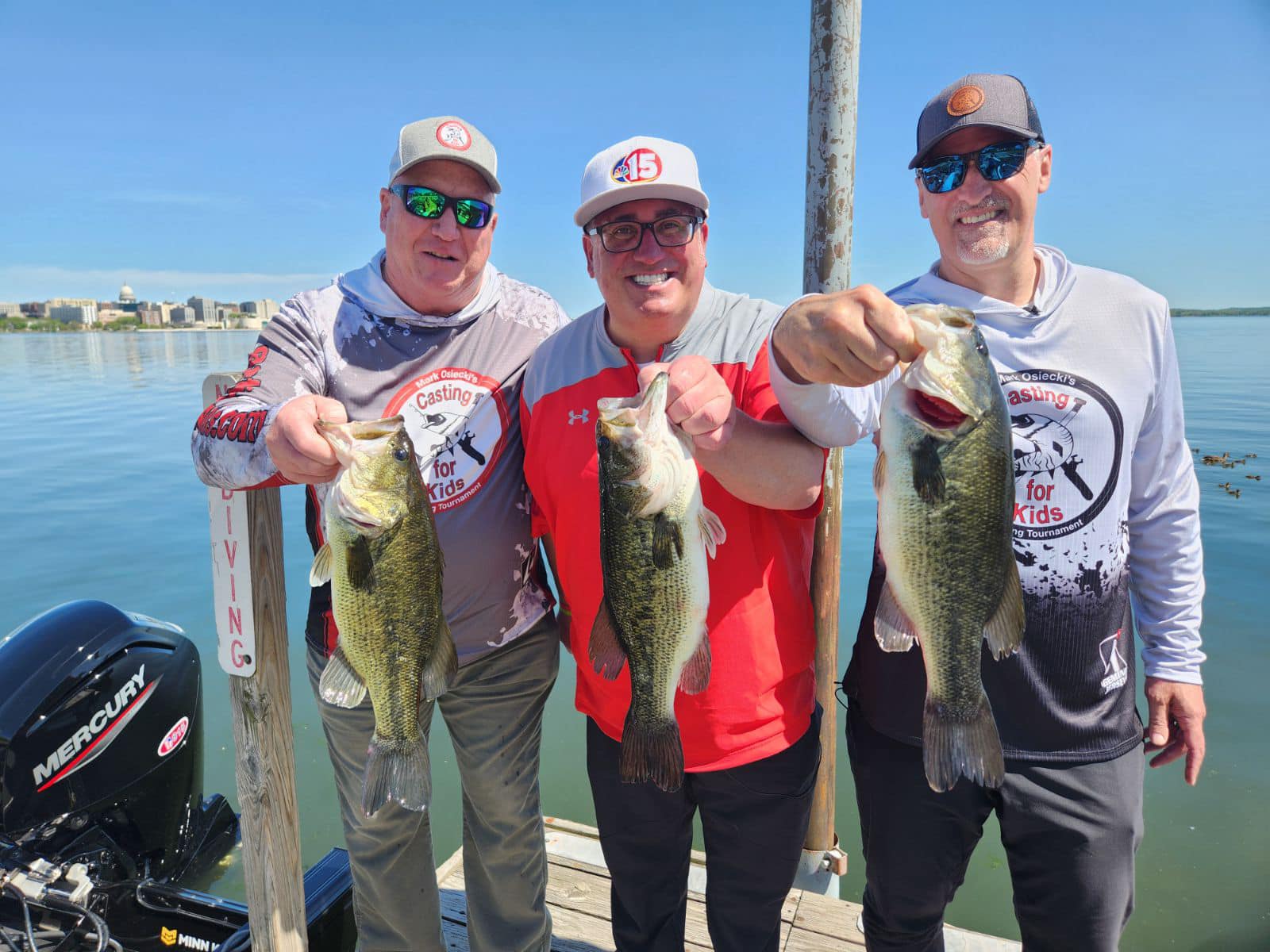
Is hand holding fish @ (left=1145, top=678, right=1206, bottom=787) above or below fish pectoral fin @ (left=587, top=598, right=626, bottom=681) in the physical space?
below

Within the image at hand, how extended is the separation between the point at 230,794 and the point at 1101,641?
242 inches

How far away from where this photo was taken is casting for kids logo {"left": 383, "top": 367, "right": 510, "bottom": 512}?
104 inches

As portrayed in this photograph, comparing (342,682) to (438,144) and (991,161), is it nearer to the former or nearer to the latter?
(438,144)

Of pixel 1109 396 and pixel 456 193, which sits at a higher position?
pixel 456 193

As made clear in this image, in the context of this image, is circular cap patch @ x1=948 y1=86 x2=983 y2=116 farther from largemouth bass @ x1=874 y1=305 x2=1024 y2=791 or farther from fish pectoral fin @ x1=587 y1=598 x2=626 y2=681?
fish pectoral fin @ x1=587 y1=598 x2=626 y2=681

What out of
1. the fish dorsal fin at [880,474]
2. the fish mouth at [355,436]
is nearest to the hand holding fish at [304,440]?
the fish mouth at [355,436]

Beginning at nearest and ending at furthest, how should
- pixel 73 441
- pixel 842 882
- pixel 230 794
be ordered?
pixel 842 882 → pixel 230 794 → pixel 73 441

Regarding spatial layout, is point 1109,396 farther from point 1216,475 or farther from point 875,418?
point 1216,475

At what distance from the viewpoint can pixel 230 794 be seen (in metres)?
5.88

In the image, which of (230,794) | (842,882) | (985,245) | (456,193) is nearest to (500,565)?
(456,193)

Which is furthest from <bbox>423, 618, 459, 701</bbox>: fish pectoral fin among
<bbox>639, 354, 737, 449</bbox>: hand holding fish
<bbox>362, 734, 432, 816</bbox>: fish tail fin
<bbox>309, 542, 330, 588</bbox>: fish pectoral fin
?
<bbox>639, 354, 737, 449</bbox>: hand holding fish

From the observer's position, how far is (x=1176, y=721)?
242cm

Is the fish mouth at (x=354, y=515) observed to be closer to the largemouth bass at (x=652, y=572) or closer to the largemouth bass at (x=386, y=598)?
the largemouth bass at (x=386, y=598)

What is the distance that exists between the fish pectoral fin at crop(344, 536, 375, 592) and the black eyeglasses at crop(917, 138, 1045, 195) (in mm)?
2002
